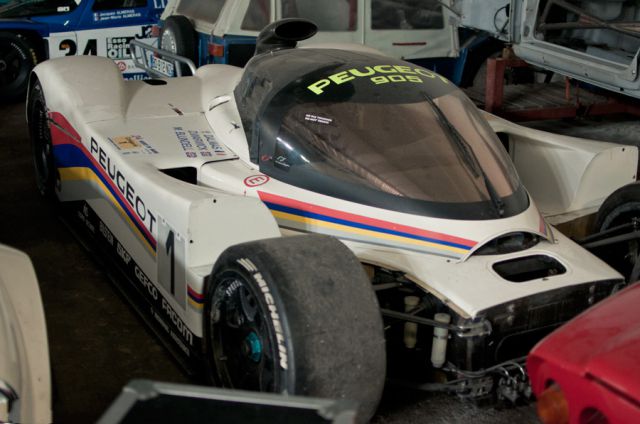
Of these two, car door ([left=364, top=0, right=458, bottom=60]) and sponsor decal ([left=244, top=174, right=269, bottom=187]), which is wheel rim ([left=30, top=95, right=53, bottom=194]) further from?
car door ([left=364, top=0, right=458, bottom=60])

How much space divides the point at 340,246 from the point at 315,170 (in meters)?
0.69

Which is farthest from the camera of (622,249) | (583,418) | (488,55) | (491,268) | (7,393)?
(488,55)

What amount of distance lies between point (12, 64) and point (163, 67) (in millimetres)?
2653

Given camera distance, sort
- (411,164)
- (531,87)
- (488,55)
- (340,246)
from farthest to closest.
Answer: (488,55)
(531,87)
(411,164)
(340,246)

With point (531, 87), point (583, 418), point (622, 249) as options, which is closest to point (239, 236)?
point (583, 418)

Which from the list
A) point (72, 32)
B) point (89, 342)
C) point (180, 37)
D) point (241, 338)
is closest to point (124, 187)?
point (89, 342)

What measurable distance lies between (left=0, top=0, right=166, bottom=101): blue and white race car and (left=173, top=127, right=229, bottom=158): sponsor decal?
4526mm

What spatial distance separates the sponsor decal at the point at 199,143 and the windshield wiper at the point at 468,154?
39.8 inches

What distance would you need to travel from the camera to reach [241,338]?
3.38 metres

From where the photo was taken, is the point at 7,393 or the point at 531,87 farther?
the point at 531,87

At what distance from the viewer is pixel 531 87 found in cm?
764

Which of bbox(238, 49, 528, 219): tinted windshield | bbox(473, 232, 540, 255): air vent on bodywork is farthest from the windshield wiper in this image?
bbox(473, 232, 540, 255): air vent on bodywork

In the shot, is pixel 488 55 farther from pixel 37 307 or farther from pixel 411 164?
pixel 37 307

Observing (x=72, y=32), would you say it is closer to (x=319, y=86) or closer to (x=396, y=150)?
(x=319, y=86)
